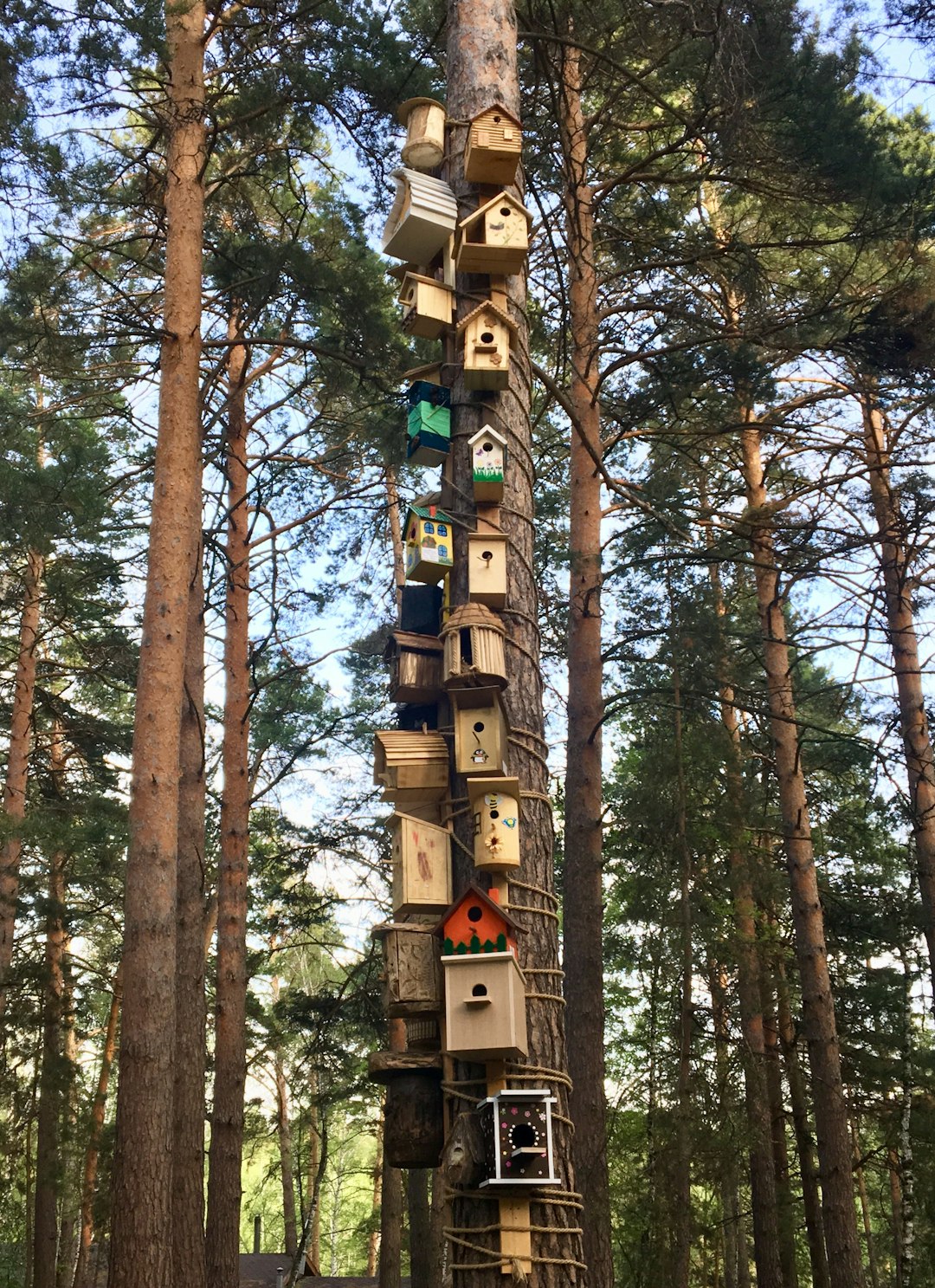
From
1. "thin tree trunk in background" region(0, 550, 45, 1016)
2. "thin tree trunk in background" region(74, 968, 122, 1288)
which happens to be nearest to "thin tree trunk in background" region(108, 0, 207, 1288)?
"thin tree trunk in background" region(0, 550, 45, 1016)

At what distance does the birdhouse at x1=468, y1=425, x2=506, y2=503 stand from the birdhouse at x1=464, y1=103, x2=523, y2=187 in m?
1.19

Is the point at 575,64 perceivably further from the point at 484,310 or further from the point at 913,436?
the point at 484,310

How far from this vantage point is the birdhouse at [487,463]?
448 cm

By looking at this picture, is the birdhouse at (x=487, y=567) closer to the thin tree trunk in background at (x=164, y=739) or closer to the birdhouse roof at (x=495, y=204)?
the birdhouse roof at (x=495, y=204)

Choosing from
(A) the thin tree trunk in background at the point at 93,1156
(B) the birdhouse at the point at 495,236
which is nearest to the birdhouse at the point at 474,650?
(B) the birdhouse at the point at 495,236

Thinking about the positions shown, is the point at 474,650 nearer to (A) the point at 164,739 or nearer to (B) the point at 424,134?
(B) the point at 424,134

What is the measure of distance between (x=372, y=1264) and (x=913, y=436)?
26.6 meters

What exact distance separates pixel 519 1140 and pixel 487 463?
2.38 m

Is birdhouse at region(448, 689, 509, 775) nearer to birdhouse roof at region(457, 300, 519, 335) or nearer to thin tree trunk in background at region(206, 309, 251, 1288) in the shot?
birdhouse roof at region(457, 300, 519, 335)

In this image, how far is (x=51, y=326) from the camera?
967 centimetres

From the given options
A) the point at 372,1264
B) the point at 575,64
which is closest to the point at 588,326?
the point at 575,64

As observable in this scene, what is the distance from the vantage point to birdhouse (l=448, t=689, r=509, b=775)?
4.09m

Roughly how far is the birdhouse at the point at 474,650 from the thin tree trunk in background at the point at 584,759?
3.05 m

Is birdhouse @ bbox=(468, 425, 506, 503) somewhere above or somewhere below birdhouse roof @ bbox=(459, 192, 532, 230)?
below
